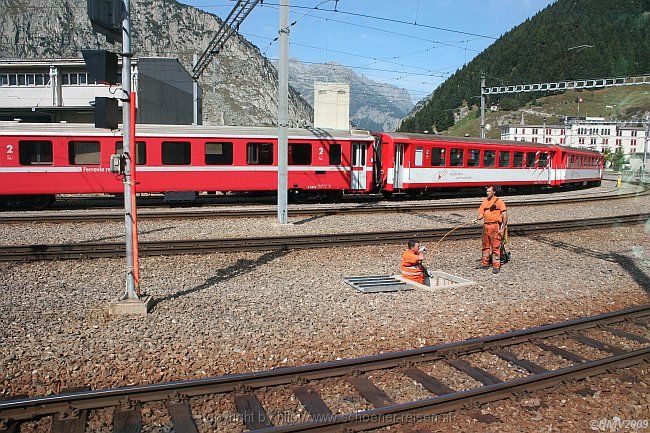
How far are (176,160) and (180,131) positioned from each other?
108 cm

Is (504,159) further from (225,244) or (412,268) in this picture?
(412,268)

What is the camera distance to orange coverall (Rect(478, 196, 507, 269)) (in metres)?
11.2

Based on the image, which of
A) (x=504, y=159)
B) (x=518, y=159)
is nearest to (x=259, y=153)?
(x=504, y=159)

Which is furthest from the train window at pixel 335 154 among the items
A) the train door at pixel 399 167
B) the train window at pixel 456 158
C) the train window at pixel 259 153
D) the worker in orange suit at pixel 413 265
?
the worker in orange suit at pixel 413 265

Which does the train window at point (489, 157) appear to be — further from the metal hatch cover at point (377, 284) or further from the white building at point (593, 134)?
the white building at point (593, 134)

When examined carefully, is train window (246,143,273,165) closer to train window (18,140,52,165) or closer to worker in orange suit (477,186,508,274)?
train window (18,140,52,165)

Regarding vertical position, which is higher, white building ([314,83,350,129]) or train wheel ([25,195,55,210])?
white building ([314,83,350,129])

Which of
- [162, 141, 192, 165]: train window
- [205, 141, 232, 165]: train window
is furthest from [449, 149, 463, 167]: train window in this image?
[162, 141, 192, 165]: train window

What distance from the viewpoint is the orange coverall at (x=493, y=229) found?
36.8ft

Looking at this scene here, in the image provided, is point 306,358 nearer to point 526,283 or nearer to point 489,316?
point 489,316

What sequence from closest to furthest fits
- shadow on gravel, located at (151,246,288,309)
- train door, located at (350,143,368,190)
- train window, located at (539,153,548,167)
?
shadow on gravel, located at (151,246,288,309), train door, located at (350,143,368,190), train window, located at (539,153,548,167)

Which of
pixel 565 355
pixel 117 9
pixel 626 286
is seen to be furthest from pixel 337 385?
pixel 626 286

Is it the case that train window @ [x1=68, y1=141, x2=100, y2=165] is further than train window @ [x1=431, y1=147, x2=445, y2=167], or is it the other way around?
train window @ [x1=431, y1=147, x2=445, y2=167]

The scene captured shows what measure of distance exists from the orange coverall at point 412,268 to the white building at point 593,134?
46.2 meters
